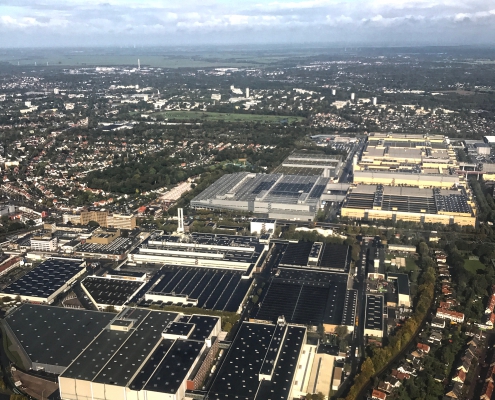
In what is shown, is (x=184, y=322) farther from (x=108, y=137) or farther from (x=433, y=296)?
(x=108, y=137)

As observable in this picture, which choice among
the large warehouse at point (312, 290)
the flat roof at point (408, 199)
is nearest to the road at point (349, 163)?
the flat roof at point (408, 199)

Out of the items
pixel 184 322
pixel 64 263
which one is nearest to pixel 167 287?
pixel 184 322

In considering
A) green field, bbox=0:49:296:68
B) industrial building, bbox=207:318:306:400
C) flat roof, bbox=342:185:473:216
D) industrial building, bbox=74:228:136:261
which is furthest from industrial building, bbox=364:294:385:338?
green field, bbox=0:49:296:68

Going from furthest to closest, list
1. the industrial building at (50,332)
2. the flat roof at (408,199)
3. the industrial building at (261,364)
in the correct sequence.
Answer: the flat roof at (408,199) → the industrial building at (50,332) → the industrial building at (261,364)

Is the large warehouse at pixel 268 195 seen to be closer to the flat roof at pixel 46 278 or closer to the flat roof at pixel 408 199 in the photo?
the flat roof at pixel 408 199

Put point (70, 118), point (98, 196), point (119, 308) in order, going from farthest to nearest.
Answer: point (70, 118) < point (98, 196) < point (119, 308)

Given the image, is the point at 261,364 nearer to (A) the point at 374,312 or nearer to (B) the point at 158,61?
(A) the point at 374,312
